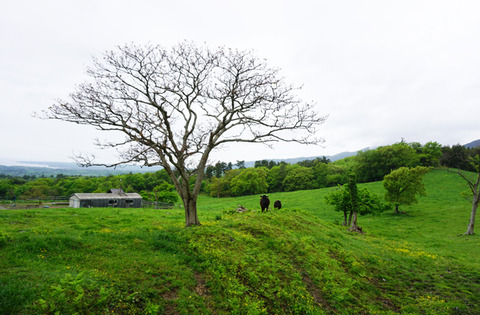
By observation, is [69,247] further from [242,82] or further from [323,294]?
[242,82]

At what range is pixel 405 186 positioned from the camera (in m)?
41.6

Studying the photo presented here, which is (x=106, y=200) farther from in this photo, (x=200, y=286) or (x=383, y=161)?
(x=383, y=161)

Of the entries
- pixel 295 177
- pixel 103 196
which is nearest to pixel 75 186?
pixel 103 196

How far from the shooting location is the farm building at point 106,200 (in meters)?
46.5

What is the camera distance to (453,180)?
57.6m

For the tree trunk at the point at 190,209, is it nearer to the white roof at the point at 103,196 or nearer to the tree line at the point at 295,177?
A: the white roof at the point at 103,196

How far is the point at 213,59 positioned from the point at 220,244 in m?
10.5

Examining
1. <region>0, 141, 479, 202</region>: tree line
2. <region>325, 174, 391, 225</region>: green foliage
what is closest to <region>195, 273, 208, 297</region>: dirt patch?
<region>325, 174, 391, 225</region>: green foliage

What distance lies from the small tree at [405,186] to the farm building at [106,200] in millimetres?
51977

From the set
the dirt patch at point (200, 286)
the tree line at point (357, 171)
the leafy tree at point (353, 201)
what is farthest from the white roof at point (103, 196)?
the dirt patch at point (200, 286)

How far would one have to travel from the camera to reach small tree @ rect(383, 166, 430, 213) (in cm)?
→ 4112

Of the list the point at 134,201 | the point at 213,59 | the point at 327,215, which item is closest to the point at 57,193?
the point at 134,201

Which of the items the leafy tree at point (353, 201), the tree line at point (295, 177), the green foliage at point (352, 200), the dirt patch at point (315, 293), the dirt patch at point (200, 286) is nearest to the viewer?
the dirt patch at point (200, 286)

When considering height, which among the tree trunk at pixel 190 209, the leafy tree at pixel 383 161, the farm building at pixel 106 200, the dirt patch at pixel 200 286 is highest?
the leafy tree at pixel 383 161
